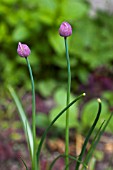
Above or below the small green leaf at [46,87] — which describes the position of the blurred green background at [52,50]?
above

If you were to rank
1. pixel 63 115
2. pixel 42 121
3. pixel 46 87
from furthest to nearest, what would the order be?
pixel 46 87, pixel 42 121, pixel 63 115

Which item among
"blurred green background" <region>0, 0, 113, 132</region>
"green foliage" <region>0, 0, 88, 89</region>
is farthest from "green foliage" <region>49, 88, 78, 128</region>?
"green foliage" <region>0, 0, 88, 89</region>

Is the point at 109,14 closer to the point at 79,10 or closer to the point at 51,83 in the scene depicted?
the point at 79,10

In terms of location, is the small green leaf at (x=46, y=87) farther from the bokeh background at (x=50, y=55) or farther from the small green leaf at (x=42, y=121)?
the small green leaf at (x=42, y=121)

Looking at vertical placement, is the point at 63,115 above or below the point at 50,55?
below

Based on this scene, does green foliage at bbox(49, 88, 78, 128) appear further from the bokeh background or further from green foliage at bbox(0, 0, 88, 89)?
green foliage at bbox(0, 0, 88, 89)

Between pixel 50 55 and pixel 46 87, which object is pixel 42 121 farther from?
pixel 50 55

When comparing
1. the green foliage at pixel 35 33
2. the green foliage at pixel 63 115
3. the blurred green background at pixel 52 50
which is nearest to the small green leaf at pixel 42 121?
the green foliage at pixel 63 115

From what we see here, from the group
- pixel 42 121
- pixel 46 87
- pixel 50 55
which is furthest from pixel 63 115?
pixel 50 55

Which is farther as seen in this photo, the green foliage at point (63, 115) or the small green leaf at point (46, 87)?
the small green leaf at point (46, 87)

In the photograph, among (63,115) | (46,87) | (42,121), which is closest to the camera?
(63,115)

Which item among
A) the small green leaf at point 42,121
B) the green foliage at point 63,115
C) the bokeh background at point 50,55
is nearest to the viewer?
the green foliage at point 63,115
